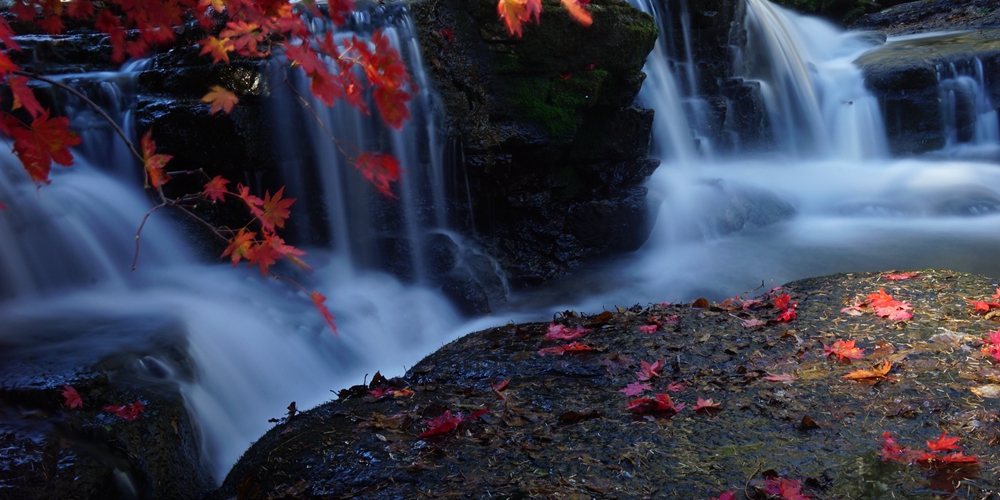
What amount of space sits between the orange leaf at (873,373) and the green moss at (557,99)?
392cm

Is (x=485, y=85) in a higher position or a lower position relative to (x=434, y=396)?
higher

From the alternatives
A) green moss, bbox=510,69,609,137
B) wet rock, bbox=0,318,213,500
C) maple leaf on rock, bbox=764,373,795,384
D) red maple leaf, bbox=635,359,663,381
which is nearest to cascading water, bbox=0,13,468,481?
wet rock, bbox=0,318,213,500

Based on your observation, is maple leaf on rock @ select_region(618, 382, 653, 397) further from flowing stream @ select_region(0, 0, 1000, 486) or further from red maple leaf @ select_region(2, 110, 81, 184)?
red maple leaf @ select_region(2, 110, 81, 184)

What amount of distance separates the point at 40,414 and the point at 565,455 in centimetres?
243

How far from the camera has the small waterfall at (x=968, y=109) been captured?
417 inches

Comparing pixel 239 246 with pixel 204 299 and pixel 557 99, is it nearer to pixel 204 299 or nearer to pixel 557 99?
pixel 204 299

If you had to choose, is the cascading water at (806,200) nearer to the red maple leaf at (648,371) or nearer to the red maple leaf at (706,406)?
the red maple leaf at (648,371)

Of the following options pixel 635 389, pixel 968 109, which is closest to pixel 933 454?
pixel 635 389

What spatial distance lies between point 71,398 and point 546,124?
4494 millimetres

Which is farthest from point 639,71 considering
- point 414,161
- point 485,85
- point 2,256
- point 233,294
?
point 2,256

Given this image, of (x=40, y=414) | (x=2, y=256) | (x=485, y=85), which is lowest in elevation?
(x=40, y=414)

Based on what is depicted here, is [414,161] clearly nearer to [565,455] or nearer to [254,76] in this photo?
[254,76]

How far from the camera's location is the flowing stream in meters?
4.48

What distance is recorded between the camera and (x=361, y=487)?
2.28 meters
